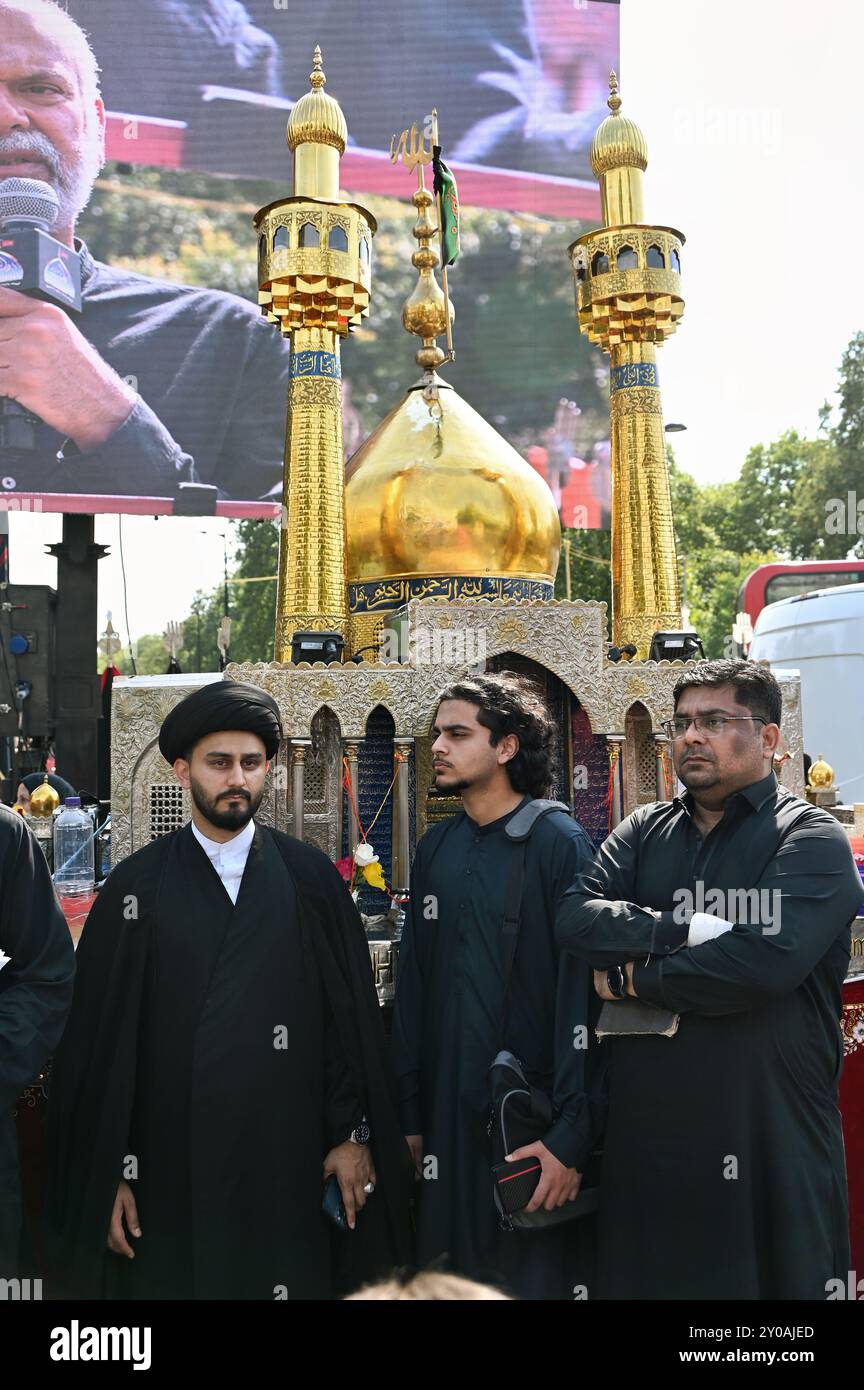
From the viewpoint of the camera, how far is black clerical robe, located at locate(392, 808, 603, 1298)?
9.49 ft

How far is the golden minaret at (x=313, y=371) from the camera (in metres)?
7.29

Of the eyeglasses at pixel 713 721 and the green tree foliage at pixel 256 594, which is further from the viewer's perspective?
the green tree foliage at pixel 256 594

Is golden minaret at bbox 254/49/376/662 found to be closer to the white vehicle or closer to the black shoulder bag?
the black shoulder bag

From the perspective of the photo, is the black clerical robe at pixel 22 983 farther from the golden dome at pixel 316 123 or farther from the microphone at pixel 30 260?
the microphone at pixel 30 260

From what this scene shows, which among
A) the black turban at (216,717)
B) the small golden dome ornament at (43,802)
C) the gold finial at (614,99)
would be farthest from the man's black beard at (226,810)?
the gold finial at (614,99)

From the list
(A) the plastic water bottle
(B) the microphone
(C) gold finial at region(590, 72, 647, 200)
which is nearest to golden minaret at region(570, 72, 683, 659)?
(C) gold finial at region(590, 72, 647, 200)

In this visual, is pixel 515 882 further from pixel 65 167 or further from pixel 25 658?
pixel 65 167

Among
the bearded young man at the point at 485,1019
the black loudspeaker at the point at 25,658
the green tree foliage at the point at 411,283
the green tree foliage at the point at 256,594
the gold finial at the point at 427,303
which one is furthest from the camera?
the green tree foliage at the point at 256,594

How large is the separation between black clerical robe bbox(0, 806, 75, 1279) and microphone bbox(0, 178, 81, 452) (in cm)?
1439

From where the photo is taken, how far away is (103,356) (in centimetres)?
1688

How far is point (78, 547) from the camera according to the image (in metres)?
13.0

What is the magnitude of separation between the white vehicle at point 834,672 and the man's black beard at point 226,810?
1091 centimetres

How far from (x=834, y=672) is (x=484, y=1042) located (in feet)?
37.6
